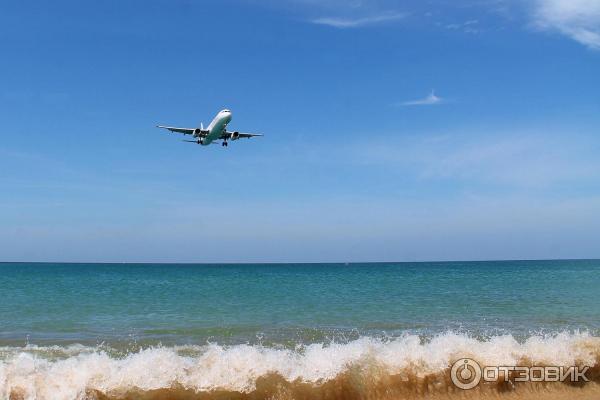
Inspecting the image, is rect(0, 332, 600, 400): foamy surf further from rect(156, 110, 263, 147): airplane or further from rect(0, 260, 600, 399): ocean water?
rect(156, 110, 263, 147): airplane

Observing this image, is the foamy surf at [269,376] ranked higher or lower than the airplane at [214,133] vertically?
lower

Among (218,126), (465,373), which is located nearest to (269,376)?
(465,373)

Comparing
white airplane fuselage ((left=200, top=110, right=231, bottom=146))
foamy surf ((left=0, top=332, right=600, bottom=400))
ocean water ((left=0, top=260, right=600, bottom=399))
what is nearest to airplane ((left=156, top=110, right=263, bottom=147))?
white airplane fuselage ((left=200, top=110, right=231, bottom=146))

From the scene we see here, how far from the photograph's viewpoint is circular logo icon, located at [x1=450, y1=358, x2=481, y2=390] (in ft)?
35.5

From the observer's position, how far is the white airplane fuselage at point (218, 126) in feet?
126

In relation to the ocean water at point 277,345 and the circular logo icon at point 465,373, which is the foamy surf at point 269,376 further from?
→ the circular logo icon at point 465,373

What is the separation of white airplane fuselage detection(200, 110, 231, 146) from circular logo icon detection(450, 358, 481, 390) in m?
29.8

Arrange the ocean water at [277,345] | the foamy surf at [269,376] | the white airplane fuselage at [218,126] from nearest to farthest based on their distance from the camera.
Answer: the foamy surf at [269,376]
the ocean water at [277,345]
the white airplane fuselage at [218,126]

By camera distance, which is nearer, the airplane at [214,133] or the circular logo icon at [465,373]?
the circular logo icon at [465,373]

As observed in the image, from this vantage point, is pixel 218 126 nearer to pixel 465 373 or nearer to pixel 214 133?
pixel 214 133

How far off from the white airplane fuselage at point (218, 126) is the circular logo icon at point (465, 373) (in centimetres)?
2976

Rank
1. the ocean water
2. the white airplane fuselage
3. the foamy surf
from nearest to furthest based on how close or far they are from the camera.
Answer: the foamy surf, the ocean water, the white airplane fuselage

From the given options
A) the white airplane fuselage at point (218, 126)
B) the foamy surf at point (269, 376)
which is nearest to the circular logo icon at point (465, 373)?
the foamy surf at point (269, 376)

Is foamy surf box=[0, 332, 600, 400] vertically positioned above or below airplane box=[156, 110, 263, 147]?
below
